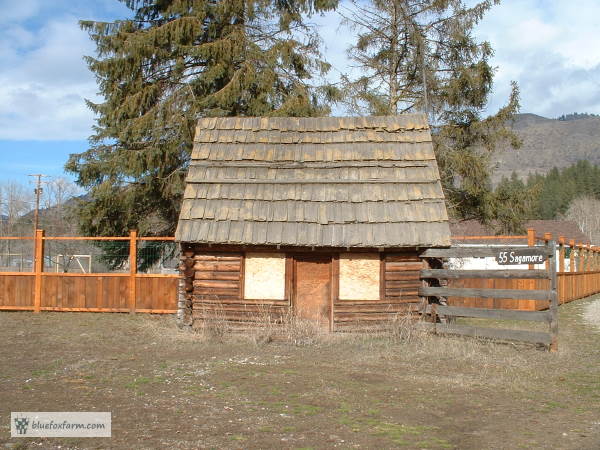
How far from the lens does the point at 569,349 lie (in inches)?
458

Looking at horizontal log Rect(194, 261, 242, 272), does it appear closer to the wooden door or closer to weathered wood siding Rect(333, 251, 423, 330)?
the wooden door

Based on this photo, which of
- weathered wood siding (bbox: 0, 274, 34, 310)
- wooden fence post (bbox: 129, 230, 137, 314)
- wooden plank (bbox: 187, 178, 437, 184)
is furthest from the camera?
weathered wood siding (bbox: 0, 274, 34, 310)

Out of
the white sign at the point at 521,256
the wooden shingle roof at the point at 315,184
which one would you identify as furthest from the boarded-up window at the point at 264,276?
the white sign at the point at 521,256

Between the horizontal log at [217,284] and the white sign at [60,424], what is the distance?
6.62 m

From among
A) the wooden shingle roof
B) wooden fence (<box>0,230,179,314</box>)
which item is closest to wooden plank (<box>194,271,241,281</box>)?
the wooden shingle roof

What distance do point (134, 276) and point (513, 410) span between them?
12.4 m

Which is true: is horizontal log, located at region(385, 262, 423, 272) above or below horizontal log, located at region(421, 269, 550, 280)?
above

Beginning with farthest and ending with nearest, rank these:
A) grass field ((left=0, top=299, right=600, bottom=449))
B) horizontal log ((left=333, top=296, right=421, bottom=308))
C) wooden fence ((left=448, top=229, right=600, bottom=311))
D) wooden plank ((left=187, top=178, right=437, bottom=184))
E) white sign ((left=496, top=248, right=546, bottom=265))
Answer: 1. wooden fence ((left=448, top=229, right=600, bottom=311))
2. wooden plank ((left=187, top=178, right=437, bottom=184))
3. horizontal log ((left=333, top=296, right=421, bottom=308))
4. white sign ((left=496, top=248, right=546, bottom=265))
5. grass field ((left=0, top=299, right=600, bottom=449))

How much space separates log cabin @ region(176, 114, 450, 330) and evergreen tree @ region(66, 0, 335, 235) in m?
8.60

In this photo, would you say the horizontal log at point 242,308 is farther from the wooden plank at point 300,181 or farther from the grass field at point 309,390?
the wooden plank at point 300,181

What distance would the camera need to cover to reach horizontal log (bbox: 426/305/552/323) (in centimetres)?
1120

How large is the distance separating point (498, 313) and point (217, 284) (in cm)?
601

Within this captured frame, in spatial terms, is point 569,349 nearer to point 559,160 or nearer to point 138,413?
point 138,413

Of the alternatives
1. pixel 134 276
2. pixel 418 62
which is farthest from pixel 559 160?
pixel 134 276
